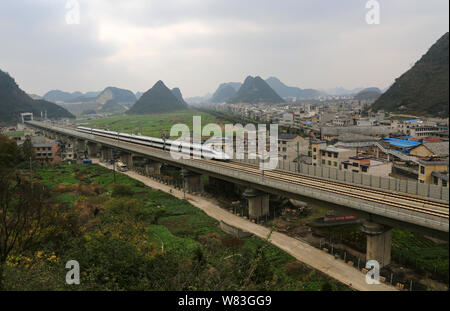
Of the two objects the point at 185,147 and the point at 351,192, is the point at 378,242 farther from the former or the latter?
the point at 185,147

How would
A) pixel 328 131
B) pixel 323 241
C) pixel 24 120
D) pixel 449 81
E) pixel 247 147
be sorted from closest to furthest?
pixel 449 81, pixel 323 241, pixel 247 147, pixel 328 131, pixel 24 120

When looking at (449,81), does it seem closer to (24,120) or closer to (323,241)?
(323,241)

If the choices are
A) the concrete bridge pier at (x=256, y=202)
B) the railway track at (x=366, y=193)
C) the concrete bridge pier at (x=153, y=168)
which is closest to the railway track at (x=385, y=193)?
the railway track at (x=366, y=193)

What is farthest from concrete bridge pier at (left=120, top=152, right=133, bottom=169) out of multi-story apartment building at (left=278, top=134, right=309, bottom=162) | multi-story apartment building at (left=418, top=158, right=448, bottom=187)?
multi-story apartment building at (left=418, top=158, right=448, bottom=187)

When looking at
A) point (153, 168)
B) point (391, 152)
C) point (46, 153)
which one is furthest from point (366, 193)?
point (46, 153)
